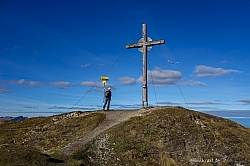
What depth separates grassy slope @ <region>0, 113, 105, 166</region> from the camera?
15.4 meters

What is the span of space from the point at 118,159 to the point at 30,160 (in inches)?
237

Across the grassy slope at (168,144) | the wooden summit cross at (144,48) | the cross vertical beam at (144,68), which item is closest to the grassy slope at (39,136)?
the grassy slope at (168,144)

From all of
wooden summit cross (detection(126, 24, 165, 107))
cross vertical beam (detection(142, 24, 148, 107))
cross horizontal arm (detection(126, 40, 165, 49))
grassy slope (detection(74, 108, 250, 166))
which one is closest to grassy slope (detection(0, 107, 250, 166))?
grassy slope (detection(74, 108, 250, 166))

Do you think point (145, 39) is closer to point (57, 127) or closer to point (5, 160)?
point (57, 127)

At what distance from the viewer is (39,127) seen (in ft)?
89.6

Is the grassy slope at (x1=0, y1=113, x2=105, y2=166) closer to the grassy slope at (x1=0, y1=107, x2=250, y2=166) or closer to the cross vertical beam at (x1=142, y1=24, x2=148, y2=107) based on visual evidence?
the grassy slope at (x1=0, y1=107, x2=250, y2=166)

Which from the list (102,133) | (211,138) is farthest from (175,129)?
(102,133)

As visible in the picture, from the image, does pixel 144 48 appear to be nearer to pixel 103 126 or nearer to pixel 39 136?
pixel 103 126

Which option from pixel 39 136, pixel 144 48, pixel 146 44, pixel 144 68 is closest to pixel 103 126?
pixel 39 136

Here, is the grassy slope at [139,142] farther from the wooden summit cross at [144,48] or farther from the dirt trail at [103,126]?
the wooden summit cross at [144,48]

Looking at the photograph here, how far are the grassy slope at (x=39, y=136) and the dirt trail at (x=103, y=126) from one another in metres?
0.77

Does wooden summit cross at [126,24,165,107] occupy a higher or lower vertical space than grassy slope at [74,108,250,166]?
higher

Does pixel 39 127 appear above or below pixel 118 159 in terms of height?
above

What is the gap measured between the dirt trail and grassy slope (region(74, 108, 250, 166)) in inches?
33.3
